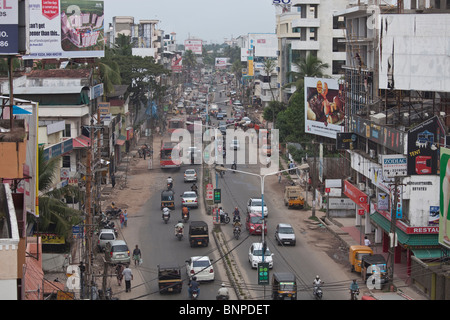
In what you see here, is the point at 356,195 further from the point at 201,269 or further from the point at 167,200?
the point at 167,200

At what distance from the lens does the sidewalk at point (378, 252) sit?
29875 mm

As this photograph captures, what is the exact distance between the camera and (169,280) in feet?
101

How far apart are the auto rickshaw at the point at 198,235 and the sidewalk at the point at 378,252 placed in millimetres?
7481

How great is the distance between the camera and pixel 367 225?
41.7m

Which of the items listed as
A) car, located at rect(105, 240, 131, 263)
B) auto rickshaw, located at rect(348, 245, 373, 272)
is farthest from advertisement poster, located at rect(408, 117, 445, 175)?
car, located at rect(105, 240, 131, 263)

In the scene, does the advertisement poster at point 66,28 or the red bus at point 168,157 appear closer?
the advertisement poster at point 66,28

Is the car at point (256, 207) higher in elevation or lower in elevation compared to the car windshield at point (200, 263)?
higher

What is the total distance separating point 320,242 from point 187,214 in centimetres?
904

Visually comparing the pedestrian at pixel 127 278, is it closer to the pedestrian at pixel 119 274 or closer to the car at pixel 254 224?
the pedestrian at pixel 119 274

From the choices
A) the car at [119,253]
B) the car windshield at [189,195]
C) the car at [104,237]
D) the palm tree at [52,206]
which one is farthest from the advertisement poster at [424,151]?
the car windshield at [189,195]

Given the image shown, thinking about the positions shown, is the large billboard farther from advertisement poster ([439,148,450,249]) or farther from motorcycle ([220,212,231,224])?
motorcycle ([220,212,231,224])
